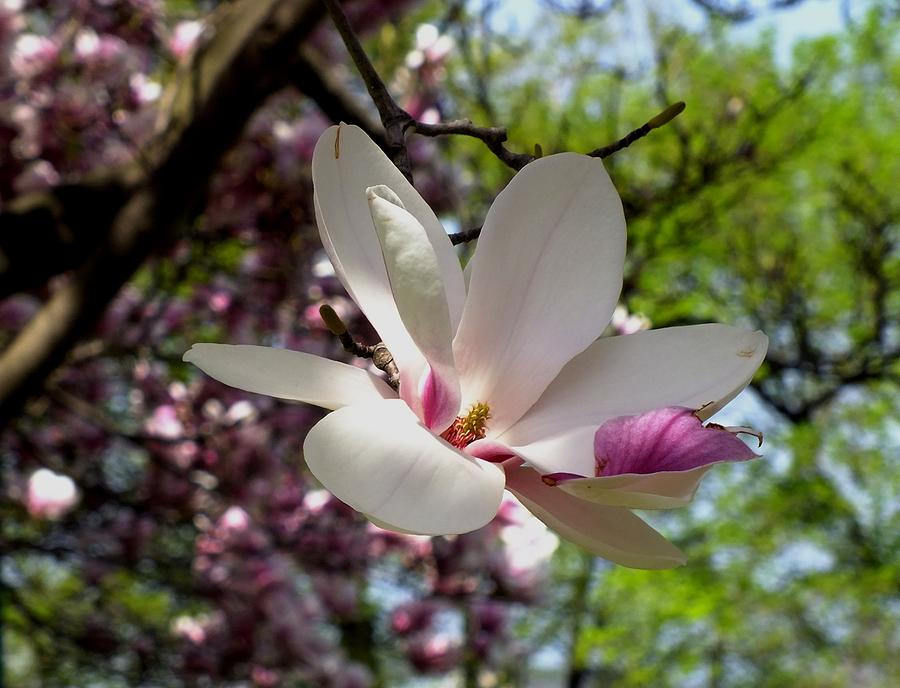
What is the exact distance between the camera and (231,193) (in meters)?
2.39

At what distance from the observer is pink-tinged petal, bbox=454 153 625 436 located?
46cm

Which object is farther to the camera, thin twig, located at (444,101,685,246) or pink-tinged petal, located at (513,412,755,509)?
thin twig, located at (444,101,685,246)

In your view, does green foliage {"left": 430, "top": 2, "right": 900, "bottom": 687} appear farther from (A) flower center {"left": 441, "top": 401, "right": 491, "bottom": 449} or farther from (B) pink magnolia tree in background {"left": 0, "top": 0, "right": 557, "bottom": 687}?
(A) flower center {"left": 441, "top": 401, "right": 491, "bottom": 449}

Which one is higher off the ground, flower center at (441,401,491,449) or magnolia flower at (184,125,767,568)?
magnolia flower at (184,125,767,568)

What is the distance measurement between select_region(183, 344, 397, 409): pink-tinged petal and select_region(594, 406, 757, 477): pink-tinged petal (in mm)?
125

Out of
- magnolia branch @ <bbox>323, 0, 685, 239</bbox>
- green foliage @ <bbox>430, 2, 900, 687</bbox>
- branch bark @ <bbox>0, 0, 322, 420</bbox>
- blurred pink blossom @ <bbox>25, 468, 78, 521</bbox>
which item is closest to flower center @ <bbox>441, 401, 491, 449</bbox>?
magnolia branch @ <bbox>323, 0, 685, 239</bbox>

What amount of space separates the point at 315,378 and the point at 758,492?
17.6 ft

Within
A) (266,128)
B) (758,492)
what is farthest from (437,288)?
(758,492)

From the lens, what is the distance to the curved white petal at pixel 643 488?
0.37 metres

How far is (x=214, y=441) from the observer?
2359 millimetres

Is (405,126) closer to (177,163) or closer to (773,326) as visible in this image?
(177,163)

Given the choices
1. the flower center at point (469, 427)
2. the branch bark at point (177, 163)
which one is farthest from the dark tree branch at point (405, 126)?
the branch bark at point (177, 163)

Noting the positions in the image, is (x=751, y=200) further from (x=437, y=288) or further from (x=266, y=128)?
(x=437, y=288)

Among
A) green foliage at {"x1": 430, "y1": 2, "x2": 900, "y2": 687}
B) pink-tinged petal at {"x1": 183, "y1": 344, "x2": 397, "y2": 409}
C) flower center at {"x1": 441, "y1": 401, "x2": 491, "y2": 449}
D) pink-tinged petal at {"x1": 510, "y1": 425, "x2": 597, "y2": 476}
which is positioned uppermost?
pink-tinged petal at {"x1": 183, "y1": 344, "x2": 397, "y2": 409}
